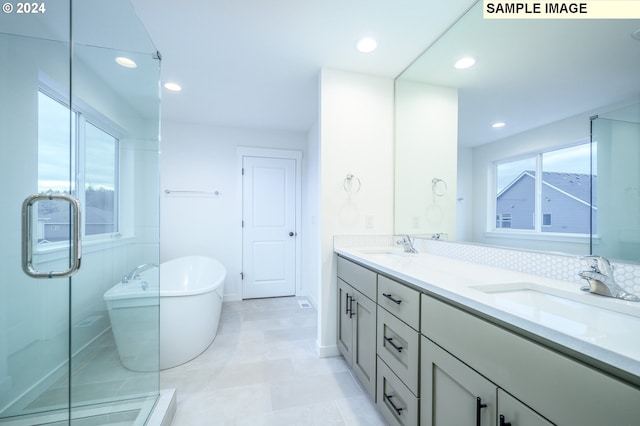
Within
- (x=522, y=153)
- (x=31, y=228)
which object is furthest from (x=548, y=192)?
(x=31, y=228)

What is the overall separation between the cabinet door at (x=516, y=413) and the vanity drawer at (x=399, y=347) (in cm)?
40

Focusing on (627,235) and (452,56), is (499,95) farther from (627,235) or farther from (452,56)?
(627,235)

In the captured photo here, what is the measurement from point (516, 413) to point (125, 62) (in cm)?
287

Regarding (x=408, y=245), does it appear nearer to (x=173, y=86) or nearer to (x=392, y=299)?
(x=392, y=299)

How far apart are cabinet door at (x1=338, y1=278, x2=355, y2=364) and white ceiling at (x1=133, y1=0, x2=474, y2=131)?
71.4 inches

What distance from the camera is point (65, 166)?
148 centimetres

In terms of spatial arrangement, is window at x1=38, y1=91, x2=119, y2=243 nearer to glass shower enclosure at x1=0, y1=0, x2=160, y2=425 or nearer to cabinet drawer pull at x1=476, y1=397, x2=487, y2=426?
glass shower enclosure at x1=0, y1=0, x2=160, y2=425

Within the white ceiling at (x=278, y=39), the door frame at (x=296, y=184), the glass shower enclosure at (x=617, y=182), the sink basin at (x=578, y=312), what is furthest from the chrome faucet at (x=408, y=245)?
the door frame at (x=296, y=184)

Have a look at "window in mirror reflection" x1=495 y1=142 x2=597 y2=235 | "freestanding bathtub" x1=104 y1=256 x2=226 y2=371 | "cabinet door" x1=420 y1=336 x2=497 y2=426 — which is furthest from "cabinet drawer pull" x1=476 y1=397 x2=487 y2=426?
"freestanding bathtub" x1=104 y1=256 x2=226 y2=371

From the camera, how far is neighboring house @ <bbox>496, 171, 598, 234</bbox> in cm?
100

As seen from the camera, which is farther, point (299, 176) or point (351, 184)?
point (299, 176)

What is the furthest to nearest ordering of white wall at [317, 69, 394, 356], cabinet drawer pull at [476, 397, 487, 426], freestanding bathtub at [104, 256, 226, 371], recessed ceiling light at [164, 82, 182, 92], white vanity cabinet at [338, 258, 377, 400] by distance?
recessed ceiling light at [164, 82, 182, 92], white wall at [317, 69, 394, 356], freestanding bathtub at [104, 256, 226, 371], white vanity cabinet at [338, 258, 377, 400], cabinet drawer pull at [476, 397, 487, 426]

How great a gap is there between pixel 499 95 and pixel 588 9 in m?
0.43

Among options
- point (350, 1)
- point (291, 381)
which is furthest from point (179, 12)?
point (291, 381)
